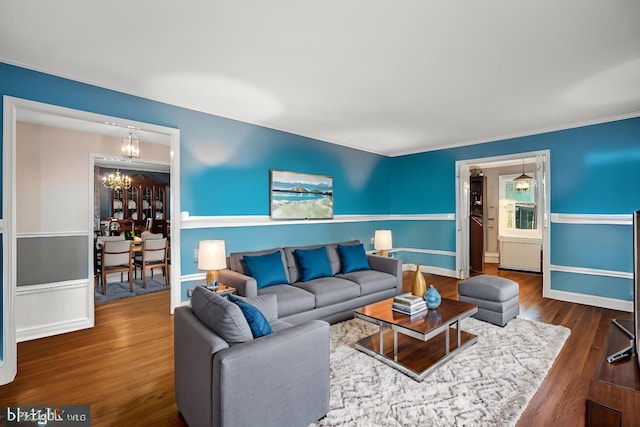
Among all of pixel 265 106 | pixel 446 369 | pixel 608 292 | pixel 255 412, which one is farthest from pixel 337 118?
pixel 608 292

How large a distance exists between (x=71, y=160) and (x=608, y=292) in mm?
7287

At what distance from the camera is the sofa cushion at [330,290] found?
3348 millimetres

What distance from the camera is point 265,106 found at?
3750 mm

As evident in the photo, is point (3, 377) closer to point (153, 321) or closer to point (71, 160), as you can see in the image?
point (153, 321)

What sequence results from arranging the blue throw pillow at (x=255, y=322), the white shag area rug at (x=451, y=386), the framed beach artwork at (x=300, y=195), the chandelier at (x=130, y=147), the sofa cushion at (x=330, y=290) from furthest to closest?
the framed beach artwork at (x=300, y=195) → the chandelier at (x=130, y=147) → the sofa cushion at (x=330, y=290) → the white shag area rug at (x=451, y=386) → the blue throw pillow at (x=255, y=322)

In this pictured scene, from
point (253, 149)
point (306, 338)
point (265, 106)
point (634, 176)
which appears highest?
point (265, 106)

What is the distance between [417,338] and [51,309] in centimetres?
386

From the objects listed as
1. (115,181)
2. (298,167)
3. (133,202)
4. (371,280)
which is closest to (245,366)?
(371,280)

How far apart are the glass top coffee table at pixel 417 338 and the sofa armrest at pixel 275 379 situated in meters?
0.83

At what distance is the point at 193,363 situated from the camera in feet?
5.61

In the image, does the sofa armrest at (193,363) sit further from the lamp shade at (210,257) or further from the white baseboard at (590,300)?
the white baseboard at (590,300)

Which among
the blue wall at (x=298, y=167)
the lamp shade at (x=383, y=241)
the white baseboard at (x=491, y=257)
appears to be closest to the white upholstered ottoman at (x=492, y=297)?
the lamp shade at (x=383, y=241)

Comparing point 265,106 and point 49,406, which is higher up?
point 265,106

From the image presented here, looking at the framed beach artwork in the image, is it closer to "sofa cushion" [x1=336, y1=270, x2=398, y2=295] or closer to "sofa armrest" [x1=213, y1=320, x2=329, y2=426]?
"sofa cushion" [x1=336, y1=270, x2=398, y2=295]
